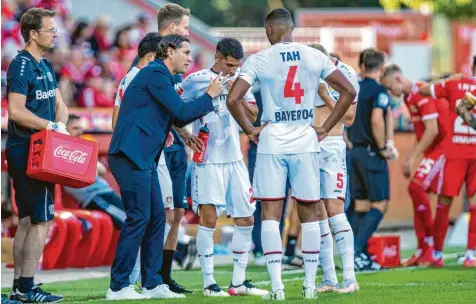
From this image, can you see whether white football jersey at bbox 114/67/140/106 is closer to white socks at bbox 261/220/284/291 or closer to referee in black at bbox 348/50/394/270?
white socks at bbox 261/220/284/291

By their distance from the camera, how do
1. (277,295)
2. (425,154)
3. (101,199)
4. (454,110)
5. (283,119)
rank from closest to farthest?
(277,295) → (283,119) → (454,110) → (425,154) → (101,199)

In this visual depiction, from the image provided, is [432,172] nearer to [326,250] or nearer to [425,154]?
[425,154]

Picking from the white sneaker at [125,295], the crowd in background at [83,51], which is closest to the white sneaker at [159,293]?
the white sneaker at [125,295]

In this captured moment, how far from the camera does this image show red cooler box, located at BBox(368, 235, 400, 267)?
47.6ft

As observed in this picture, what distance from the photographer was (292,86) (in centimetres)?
986

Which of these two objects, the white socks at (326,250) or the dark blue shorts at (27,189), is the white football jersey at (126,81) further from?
the white socks at (326,250)

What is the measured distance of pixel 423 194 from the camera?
14.6m

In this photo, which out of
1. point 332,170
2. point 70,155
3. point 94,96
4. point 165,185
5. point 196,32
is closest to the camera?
point 70,155

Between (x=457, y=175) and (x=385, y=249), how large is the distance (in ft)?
3.82

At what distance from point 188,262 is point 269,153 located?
16.1 feet

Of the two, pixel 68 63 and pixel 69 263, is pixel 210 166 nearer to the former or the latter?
pixel 69 263

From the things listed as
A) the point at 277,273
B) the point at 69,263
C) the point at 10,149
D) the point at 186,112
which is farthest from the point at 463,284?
the point at 69,263

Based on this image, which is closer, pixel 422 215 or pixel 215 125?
pixel 215 125

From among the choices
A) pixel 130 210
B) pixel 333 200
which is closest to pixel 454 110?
pixel 333 200
